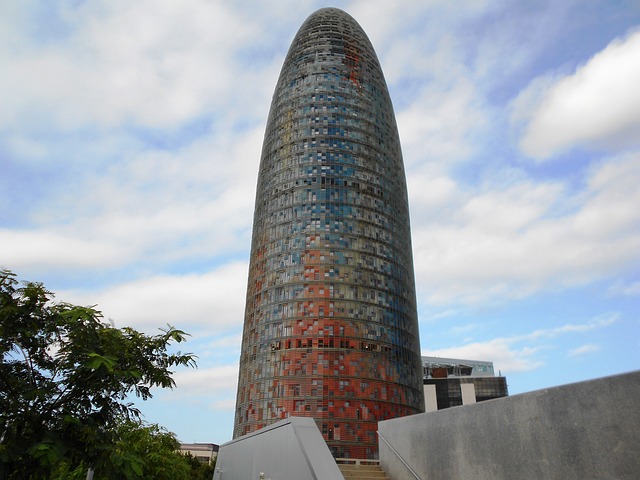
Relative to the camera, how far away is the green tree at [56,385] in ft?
46.5

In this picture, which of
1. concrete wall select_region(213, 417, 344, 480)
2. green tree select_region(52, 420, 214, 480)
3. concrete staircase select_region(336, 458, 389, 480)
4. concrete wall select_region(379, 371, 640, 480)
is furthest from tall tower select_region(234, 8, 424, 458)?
concrete wall select_region(379, 371, 640, 480)

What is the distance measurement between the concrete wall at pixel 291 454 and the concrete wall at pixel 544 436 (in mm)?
3929

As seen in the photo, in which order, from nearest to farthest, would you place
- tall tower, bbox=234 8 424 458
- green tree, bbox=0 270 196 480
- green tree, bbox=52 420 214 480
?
green tree, bbox=0 270 196 480, green tree, bbox=52 420 214 480, tall tower, bbox=234 8 424 458

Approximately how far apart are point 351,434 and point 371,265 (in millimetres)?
31870

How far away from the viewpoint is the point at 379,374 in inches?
3450

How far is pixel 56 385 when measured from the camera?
1585 centimetres

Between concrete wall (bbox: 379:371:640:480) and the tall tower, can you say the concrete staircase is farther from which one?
the tall tower

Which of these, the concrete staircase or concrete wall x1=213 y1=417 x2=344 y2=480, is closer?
concrete wall x1=213 y1=417 x2=344 y2=480

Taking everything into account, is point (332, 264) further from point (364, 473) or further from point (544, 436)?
point (544, 436)

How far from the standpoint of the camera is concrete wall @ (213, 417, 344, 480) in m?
9.84

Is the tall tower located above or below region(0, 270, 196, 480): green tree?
above

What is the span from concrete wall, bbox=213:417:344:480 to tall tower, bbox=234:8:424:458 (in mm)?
66584

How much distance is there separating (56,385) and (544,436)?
14532mm

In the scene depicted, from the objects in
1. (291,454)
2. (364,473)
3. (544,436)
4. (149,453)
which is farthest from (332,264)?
(544,436)
